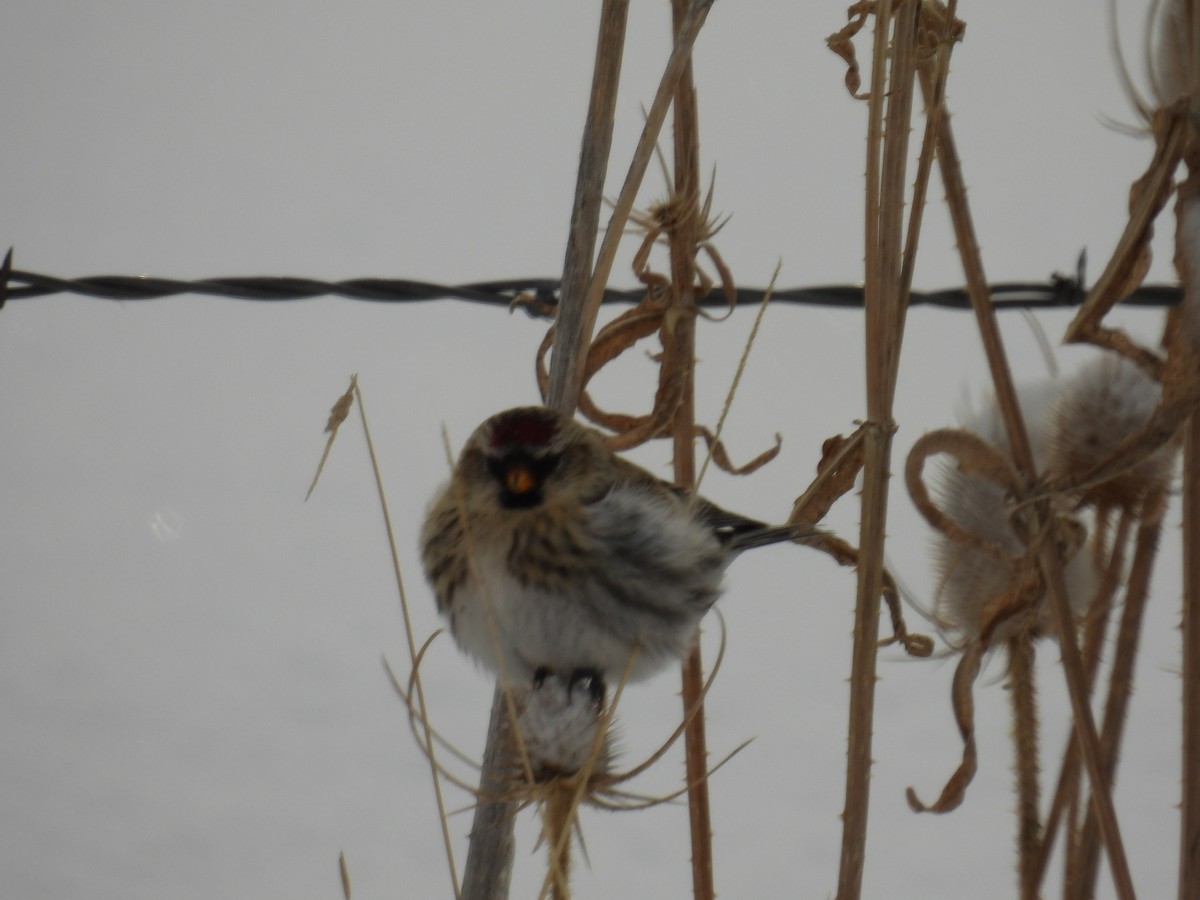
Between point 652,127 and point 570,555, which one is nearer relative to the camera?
point 652,127

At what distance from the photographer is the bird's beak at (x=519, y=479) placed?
223cm

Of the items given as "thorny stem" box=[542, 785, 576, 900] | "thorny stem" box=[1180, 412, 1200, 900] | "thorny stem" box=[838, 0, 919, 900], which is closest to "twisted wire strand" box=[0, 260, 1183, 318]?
"thorny stem" box=[1180, 412, 1200, 900]

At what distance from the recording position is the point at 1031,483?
6.30 ft

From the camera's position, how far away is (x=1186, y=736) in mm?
1684

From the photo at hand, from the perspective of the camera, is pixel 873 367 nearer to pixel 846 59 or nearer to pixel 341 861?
pixel 846 59

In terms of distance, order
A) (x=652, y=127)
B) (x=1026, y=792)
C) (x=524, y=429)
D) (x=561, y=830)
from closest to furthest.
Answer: (x=561, y=830) → (x=652, y=127) → (x=1026, y=792) → (x=524, y=429)

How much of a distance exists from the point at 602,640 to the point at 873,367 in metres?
0.79

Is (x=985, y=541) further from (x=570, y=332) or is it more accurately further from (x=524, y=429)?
(x=570, y=332)

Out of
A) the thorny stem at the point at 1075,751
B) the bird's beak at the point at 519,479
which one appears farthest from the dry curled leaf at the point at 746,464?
the thorny stem at the point at 1075,751

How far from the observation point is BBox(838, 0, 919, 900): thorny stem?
144 cm

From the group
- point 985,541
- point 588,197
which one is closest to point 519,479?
point 588,197

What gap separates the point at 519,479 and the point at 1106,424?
1.02 m

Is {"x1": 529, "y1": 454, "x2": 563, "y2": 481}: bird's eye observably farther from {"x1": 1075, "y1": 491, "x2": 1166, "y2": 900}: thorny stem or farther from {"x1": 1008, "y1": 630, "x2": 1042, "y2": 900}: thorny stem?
{"x1": 1075, "y1": 491, "x2": 1166, "y2": 900}: thorny stem

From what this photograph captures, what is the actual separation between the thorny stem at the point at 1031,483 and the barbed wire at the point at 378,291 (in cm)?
49
